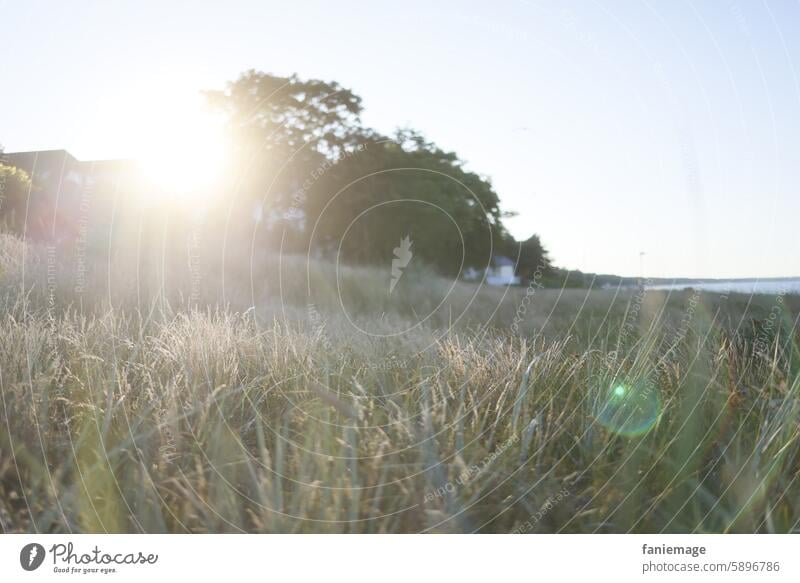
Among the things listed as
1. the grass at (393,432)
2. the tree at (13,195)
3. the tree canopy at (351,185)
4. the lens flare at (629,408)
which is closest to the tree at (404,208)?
the tree canopy at (351,185)

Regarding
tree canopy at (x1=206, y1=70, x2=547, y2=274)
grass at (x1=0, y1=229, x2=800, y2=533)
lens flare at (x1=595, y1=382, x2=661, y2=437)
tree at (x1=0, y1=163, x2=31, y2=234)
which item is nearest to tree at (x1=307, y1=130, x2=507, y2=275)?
tree canopy at (x1=206, y1=70, x2=547, y2=274)

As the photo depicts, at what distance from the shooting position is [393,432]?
188cm

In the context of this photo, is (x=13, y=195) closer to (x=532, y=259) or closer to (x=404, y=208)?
(x=404, y=208)

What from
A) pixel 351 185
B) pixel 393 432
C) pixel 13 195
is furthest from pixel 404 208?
→ pixel 13 195

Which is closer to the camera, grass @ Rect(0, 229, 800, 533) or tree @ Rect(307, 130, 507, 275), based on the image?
grass @ Rect(0, 229, 800, 533)

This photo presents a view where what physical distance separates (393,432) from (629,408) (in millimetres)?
774

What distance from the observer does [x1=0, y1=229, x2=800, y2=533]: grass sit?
1.75 metres

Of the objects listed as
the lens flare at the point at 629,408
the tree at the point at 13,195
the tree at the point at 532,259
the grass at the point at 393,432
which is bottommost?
the grass at the point at 393,432

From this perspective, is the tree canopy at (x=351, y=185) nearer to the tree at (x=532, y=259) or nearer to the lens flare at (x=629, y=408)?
the tree at (x=532, y=259)

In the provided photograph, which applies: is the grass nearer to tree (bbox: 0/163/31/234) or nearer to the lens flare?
the lens flare

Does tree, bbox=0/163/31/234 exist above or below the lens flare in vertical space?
above

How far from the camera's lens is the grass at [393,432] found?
1.75 metres
